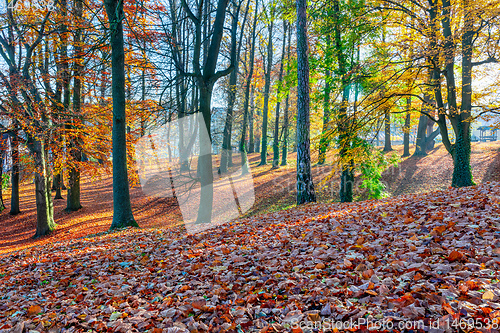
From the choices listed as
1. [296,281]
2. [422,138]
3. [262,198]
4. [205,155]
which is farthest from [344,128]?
[422,138]

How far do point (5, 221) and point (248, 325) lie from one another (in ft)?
50.5

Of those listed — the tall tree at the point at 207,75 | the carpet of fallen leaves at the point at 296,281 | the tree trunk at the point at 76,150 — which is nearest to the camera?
the carpet of fallen leaves at the point at 296,281

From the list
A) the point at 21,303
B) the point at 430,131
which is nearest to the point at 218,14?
the point at 21,303

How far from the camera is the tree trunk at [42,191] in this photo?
9.22 metres

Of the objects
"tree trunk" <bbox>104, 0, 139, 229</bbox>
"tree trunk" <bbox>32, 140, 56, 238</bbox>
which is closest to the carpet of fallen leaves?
"tree trunk" <bbox>104, 0, 139, 229</bbox>

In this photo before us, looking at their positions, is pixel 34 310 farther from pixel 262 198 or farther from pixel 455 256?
pixel 262 198

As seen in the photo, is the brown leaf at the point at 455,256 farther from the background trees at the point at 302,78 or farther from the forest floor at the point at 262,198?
the forest floor at the point at 262,198

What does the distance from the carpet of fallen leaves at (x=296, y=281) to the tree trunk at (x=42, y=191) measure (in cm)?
604

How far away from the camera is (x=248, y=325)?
2.10m

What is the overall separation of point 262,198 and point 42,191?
8993 millimetres

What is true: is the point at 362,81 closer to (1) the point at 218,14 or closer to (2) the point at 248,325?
(1) the point at 218,14

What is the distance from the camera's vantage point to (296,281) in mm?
2678

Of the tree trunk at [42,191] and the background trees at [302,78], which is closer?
the background trees at [302,78]

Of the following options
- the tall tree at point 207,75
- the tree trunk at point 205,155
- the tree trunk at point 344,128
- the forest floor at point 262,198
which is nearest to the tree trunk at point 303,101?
the forest floor at point 262,198
